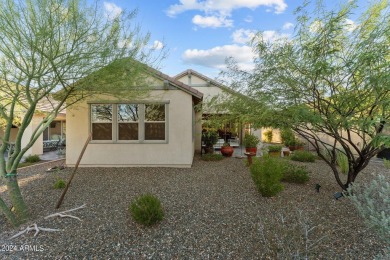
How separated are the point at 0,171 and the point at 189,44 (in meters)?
6.53

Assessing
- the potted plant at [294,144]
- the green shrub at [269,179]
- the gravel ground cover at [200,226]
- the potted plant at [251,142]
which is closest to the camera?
the gravel ground cover at [200,226]

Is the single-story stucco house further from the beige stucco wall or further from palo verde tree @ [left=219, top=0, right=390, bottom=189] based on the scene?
palo verde tree @ [left=219, top=0, right=390, bottom=189]

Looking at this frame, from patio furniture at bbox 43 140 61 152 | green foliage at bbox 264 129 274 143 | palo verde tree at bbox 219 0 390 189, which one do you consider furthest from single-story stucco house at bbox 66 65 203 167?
green foliage at bbox 264 129 274 143

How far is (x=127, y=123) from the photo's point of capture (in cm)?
863

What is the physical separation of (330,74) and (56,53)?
5.28 metres

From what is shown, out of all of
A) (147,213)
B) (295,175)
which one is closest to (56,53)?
(147,213)

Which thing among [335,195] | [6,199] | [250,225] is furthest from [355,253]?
[6,199]

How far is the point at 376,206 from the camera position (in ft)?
10.4

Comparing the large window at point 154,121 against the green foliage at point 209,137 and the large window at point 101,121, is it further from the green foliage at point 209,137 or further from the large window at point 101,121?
the green foliage at point 209,137

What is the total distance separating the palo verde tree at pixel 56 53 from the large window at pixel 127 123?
11.1 feet

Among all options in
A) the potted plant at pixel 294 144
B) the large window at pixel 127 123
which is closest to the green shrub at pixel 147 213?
the large window at pixel 127 123

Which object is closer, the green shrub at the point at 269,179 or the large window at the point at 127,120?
the green shrub at the point at 269,179

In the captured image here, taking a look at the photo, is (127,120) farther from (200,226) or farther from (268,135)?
(268,135)

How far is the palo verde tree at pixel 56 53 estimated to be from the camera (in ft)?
12.2
